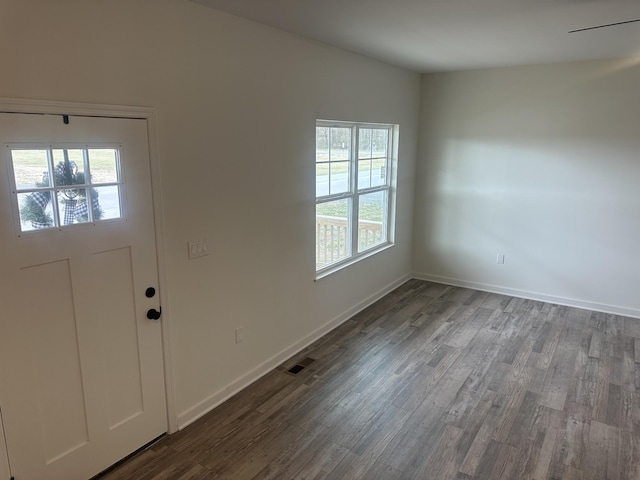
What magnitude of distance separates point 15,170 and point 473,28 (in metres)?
3.04

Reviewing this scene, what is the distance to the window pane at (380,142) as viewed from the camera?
4.90 meters

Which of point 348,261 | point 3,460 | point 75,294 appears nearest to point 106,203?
point 75,294

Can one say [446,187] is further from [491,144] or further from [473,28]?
[473,28]

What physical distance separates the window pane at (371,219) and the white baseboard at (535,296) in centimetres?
110

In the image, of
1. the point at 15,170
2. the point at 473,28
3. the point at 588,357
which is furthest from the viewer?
the point at 588,357

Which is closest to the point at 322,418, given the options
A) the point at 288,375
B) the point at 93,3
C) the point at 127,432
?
the point at 288,375

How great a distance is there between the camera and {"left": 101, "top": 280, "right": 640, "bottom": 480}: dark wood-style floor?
2.52m

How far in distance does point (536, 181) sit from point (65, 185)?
188 inches

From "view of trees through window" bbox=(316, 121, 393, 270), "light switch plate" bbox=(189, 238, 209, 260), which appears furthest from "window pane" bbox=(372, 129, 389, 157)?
"light switch plate" bbox=(189, 238, 209, 260)

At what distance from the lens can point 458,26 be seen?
3.08 m

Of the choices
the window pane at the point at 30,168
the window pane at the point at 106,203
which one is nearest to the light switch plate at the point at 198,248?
the window pane at the point at 106,203

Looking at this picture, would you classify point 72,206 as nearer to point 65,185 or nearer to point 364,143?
point 65,185

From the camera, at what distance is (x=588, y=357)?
381 centimetres

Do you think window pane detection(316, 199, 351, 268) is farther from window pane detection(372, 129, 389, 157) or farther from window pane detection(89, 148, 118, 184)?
window pane detection(89, 148, 118, 184)
